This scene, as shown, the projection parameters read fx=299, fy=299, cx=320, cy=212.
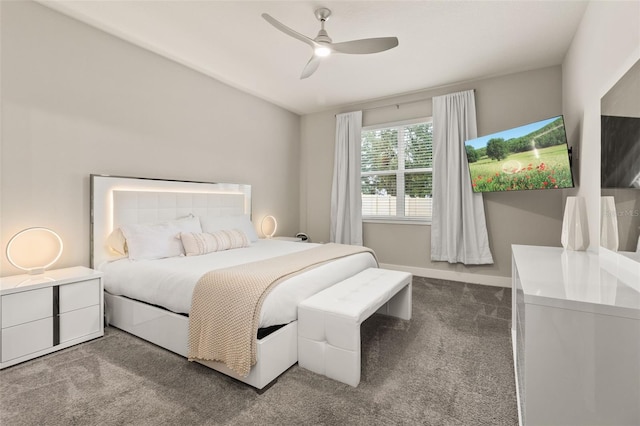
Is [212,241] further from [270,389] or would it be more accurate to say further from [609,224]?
[609,224]

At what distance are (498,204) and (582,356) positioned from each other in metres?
3.22

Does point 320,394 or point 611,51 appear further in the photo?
point 611,51

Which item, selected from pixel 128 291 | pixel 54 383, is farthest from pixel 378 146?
Answer: pixel 54 383

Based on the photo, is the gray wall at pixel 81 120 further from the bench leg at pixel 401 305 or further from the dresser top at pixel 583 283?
the dresser top at pixel 583 283

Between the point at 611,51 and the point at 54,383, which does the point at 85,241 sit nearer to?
the point at 54,383

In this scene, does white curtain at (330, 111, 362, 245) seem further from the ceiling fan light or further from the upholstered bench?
the upholstered bench

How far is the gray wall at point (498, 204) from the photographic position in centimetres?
363

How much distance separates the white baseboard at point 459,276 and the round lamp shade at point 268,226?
1.93 m

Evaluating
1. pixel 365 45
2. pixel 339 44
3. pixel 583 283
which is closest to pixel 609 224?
pixel 583 283

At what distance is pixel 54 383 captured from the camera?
181 cm

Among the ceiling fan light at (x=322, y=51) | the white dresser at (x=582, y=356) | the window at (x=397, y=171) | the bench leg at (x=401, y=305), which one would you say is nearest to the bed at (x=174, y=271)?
the bench leg at (x=401, y=305)

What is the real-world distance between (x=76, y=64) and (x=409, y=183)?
414 cm

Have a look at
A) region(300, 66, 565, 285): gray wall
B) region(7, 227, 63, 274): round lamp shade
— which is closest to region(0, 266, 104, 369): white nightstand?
region(7, 227, 63, 274): round lamp shade

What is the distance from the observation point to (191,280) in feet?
6.77
